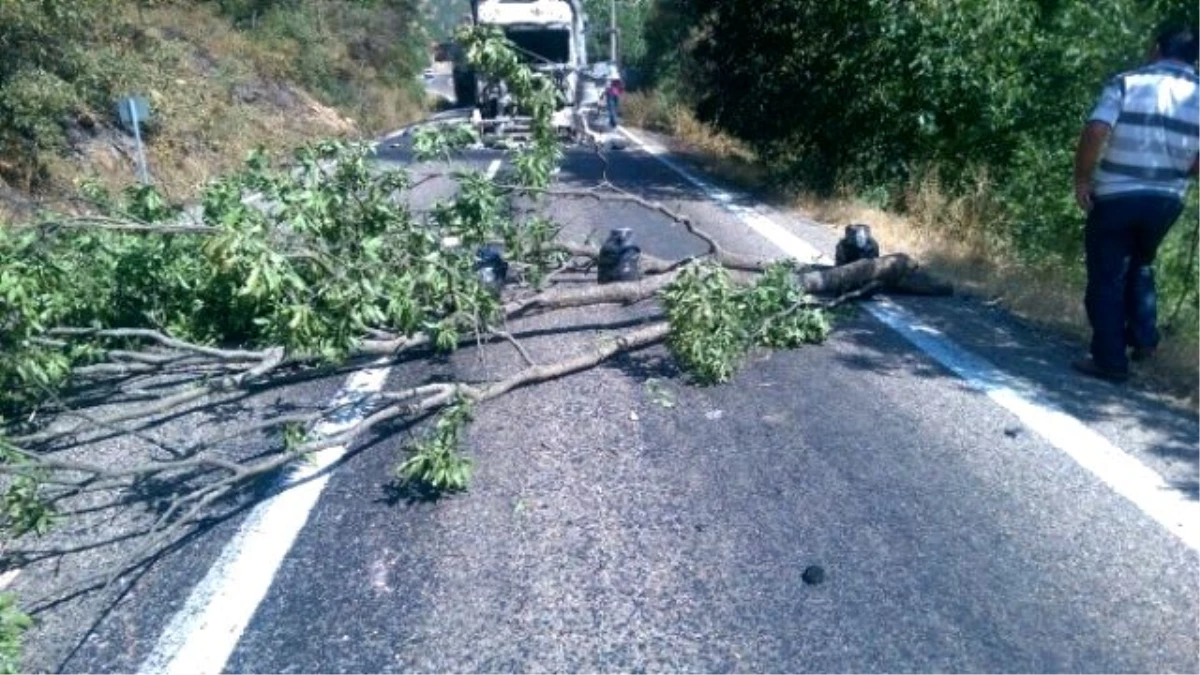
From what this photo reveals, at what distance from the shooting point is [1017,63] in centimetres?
1245

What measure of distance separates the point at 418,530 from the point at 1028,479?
103 inches

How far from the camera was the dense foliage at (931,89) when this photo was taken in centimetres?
1030

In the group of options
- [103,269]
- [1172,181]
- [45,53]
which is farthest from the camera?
[45,53]

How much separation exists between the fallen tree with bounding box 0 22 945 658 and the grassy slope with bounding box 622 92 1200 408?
114 cm

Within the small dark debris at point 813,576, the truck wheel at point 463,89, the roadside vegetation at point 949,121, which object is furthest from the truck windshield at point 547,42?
the small dark debris at point 813,576

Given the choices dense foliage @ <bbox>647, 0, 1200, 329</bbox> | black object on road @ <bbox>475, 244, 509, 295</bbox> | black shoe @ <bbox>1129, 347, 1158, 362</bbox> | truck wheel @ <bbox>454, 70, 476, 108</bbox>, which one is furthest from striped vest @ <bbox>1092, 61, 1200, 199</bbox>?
truck wheel @ <bbox>454, 70, 476, 108</bbox>

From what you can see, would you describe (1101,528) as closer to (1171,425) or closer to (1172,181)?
(1171,425)

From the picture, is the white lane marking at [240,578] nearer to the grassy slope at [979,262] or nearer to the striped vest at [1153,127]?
the striped vest at [1153,127]

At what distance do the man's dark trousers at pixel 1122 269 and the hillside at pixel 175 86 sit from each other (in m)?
6.18

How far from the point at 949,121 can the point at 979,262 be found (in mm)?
4014

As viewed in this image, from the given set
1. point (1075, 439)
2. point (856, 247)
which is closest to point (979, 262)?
point (856, 247)

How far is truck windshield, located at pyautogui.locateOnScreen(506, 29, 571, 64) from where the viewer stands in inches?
1155

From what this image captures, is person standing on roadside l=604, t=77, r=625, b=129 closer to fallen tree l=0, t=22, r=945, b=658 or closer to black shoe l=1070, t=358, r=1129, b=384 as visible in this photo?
fallen tree l=0, t=22, r=945, b=658

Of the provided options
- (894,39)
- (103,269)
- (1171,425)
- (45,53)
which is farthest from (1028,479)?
(45,53)
